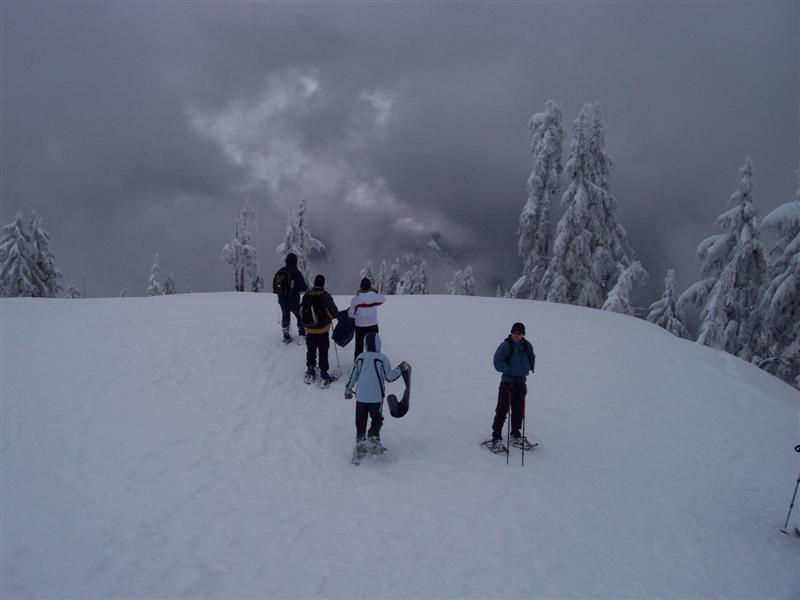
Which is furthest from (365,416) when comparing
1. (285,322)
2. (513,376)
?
(285,322)

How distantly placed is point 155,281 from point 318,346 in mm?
53863

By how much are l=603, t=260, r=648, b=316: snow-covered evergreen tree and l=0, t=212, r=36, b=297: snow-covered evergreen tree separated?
43.0 metres

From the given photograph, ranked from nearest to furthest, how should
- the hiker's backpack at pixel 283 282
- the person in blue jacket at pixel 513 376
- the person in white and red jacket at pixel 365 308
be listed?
the person in blue jacket at pixel 513 376, the person in white and red jacket at pixel 365 308, the hiker's backpack at pixel 283 282

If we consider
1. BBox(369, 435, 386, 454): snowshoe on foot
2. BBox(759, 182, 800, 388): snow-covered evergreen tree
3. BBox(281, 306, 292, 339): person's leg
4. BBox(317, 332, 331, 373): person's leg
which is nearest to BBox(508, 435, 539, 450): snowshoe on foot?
BBox(369, 435, 386, 454): snowshoe on foot

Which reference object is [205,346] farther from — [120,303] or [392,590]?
[392,590]

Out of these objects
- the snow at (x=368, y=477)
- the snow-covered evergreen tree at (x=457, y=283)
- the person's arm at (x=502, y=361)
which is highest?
the snow-covered evergreen tree at (x=457, y=283)

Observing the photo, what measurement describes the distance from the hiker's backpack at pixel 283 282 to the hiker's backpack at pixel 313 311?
2212 millimetres

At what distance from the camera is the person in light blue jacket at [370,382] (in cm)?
774

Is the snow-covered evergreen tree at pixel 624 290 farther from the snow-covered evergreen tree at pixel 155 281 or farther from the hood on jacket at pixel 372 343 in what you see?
the snow-covered evergreen tree at pixel 155 281

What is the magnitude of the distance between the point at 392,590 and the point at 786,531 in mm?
6250

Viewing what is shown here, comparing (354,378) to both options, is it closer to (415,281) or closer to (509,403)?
(509,403)

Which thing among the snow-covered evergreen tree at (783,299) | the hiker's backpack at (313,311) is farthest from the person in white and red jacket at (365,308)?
the snow-covered evergreen tree at (783,299)

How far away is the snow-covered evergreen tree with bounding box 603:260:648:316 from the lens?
2753cm

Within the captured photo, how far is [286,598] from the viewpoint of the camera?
4.82m
